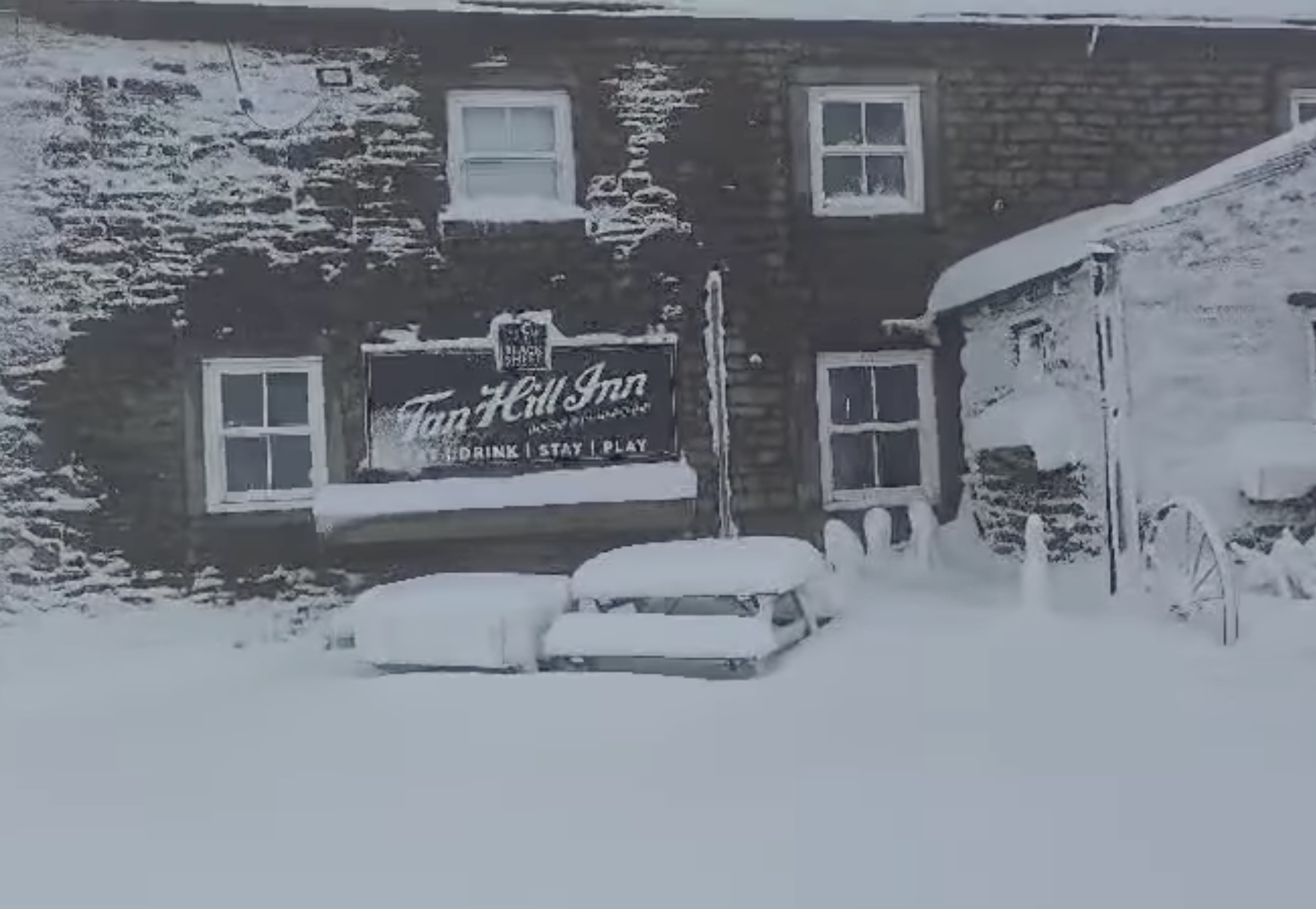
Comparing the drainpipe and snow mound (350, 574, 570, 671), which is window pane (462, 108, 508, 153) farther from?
the drainpipe

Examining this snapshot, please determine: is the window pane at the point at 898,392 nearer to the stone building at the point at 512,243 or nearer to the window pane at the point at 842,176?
the stone building at the point at 512,243

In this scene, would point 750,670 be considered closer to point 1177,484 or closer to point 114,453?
point 1177,484

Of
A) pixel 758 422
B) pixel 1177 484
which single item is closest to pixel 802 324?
pixel 758 422

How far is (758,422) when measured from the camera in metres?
11.6

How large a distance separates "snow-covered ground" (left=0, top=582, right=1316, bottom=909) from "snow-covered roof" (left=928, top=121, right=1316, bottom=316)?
2783 millimetres

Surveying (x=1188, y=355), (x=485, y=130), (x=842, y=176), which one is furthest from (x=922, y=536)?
(x=485, y=130)

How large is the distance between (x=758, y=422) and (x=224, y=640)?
481 cm

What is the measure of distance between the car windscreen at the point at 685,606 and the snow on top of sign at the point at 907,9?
5.18 meters

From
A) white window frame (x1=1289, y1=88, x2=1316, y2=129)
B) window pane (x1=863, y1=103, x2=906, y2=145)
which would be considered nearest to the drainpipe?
window pane (x1=863, y1=103, x2=906, y2=145)

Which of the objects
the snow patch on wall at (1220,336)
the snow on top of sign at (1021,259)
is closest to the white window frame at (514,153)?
the snow on top of sign at (1021,259)

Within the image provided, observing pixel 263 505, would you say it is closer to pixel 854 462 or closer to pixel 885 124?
pixel 854 462

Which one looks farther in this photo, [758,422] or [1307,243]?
[758,422]

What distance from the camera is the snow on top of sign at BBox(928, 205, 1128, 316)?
9.73 meters

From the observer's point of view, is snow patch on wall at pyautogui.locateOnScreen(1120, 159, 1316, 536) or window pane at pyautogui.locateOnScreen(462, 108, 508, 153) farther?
window pane at pyautogui.locateOnScreen(462, 108, 508, 153)
